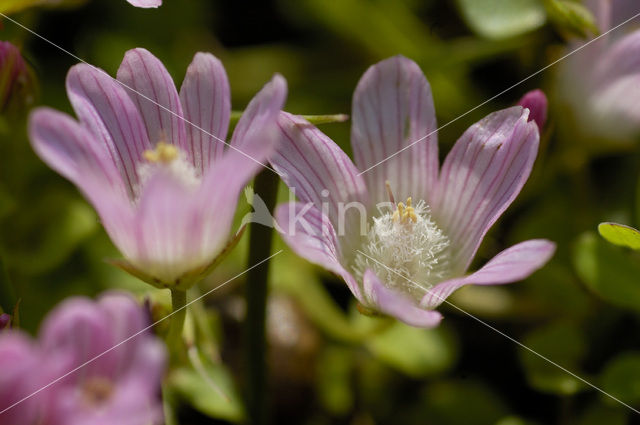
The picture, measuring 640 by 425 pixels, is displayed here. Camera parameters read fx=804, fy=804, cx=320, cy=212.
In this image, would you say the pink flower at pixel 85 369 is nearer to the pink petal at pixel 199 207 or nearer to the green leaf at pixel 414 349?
the pink petal at pixel 199 207

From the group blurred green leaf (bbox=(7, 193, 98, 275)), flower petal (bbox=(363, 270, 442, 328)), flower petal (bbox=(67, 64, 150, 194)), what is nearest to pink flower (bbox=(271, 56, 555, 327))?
flower petal (bbox=(363, 270, 442, 328))

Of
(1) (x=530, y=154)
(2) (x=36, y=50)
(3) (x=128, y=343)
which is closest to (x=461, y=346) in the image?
(1) (x=530, y=154)

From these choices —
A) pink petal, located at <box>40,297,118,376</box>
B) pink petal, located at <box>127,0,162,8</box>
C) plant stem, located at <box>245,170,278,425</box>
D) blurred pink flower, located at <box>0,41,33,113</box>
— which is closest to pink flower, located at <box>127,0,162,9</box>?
pink petal, located at <box>127,0,162,8</box>

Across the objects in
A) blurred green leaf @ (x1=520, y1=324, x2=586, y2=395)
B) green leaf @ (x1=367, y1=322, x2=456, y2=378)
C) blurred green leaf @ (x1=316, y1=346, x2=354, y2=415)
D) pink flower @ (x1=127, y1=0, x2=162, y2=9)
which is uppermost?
pink flower @ (x1=127, y1=0, x2=162, y2=9)

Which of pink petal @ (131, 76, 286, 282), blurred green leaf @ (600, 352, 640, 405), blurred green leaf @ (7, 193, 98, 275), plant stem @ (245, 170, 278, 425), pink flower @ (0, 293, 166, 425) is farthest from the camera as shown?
blurred green leaf @ (7, 193, 98, 275)

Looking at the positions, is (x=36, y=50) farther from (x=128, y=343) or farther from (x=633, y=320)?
(x=633, y=320)

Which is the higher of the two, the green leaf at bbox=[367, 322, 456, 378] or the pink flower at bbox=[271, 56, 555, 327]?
the pink flower at bbox=[271, 56, 555, 327]

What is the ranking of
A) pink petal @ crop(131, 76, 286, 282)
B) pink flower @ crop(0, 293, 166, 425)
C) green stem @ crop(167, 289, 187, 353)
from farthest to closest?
green stem @ crop(167, 289, 187, 353) < pink petal @ crop(131, 76, 286, 282) < pink flower @ crop(0, 293, 166, 425)

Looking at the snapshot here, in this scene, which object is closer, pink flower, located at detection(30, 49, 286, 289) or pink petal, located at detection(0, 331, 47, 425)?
pink petal, located at detection(0, 331, 47, 425)

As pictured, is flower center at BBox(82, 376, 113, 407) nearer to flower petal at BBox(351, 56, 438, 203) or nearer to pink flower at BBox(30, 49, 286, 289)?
pink flower at BBox(30, 49, 286, 289)
